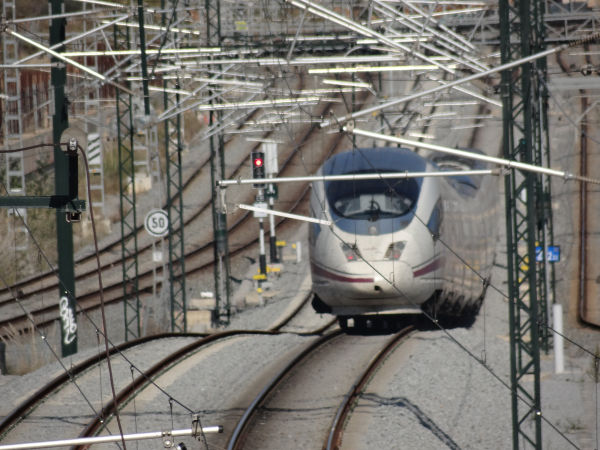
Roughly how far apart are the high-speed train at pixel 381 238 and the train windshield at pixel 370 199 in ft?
0.06

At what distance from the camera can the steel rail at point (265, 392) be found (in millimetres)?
14414

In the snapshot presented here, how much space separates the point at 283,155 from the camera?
4488 cm

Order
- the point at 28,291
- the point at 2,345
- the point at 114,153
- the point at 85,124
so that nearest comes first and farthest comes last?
the point at 2,345
the point at 28,291
the point at 85,124
the point at 114,153

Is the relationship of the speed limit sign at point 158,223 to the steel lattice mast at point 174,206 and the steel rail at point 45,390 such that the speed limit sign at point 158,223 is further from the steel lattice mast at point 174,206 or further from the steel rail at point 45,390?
the steel rail at point 45,390

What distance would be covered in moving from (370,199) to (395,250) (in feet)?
3.43

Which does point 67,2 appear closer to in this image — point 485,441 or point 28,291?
point 28,291

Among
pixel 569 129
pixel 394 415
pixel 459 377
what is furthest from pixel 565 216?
pixel 394 415

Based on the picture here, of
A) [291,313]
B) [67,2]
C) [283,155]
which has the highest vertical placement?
[67,2]

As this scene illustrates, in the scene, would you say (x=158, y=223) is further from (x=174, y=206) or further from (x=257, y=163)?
(x=174, y=206)

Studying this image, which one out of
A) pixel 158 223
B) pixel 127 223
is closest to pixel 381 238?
pixel 158 223

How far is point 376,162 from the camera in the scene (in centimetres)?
2012

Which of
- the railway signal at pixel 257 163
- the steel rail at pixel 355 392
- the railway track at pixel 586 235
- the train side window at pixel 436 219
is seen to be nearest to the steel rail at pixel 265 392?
the steel rail at pixel 355 392

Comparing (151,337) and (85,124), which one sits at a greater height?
(85,124)

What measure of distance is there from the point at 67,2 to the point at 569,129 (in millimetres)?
25652
